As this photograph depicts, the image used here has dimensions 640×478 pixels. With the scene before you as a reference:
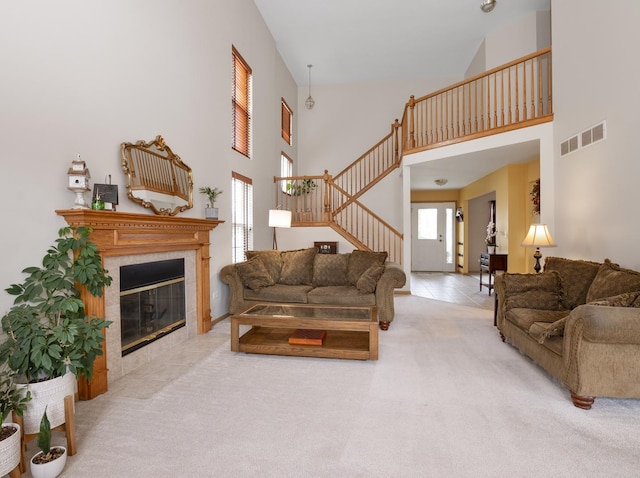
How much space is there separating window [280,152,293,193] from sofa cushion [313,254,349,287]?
317 centimetres

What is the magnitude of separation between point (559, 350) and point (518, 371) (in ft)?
1.79

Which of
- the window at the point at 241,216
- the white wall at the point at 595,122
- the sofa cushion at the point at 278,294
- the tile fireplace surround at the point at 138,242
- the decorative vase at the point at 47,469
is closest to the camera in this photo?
the decorative vase at the point at 47,469

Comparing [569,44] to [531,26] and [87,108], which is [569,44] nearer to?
[531,26]

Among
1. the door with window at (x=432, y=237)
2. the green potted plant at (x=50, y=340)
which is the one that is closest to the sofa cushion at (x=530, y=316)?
the green potted plant at (x=50, y=340)

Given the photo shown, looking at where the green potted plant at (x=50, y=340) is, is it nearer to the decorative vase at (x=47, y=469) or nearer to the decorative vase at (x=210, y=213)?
the decorative vase at (x=47, y=469)

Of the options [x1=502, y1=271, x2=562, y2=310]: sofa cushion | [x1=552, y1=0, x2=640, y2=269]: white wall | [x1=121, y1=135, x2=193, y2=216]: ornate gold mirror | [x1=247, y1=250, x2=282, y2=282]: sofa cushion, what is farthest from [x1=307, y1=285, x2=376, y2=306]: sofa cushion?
[x1=552, y1=0, x2=640, y2=269]: white wall

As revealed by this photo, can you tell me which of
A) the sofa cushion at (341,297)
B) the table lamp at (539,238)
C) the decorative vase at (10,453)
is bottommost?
the decorative vase at (10,453)

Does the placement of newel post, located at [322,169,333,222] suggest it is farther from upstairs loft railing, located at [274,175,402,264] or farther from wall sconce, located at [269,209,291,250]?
wall sconce, located at [269,209,291,250]

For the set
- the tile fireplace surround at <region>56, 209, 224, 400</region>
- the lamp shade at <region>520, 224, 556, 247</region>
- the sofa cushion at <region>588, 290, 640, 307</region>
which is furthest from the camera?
the lamp shade at <region>520, 224, 556, 247</region>

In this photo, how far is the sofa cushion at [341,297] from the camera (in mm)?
4258

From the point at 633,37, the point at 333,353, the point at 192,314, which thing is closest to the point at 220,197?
the point at 192,314

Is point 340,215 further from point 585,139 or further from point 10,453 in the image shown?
point 10,453

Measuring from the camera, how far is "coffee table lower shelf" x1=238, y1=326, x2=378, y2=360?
3104 millimetres

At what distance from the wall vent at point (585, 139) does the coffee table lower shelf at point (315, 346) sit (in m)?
3.23
